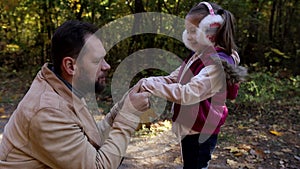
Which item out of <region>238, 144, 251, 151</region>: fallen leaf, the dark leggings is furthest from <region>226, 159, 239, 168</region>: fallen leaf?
the dark leggings

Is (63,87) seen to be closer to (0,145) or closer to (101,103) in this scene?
(0,145)

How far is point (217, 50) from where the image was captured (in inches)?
86.0

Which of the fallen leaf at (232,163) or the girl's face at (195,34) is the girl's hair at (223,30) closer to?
the girl's face at (195,34)

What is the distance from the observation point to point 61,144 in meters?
1.53

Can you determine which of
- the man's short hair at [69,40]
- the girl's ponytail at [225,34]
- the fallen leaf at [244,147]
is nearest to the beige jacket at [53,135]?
the man's short hair at [69,40]

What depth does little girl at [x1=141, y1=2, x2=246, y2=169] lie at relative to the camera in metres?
2.07

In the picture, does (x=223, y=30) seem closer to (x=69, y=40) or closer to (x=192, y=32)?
(x=192, y=32)

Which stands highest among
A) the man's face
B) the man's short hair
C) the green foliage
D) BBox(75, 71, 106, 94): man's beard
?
the man's short hair

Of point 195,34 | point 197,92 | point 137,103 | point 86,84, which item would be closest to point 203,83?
point 197,92

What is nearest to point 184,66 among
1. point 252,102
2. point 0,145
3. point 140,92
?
point 140,92

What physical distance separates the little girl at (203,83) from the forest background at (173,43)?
2.41 m

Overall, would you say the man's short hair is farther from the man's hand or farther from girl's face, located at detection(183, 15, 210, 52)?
girl's face, located at detection(183, 15, 210, 52)

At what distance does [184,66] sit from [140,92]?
0.54 meters

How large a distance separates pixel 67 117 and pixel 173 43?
15.5ft
